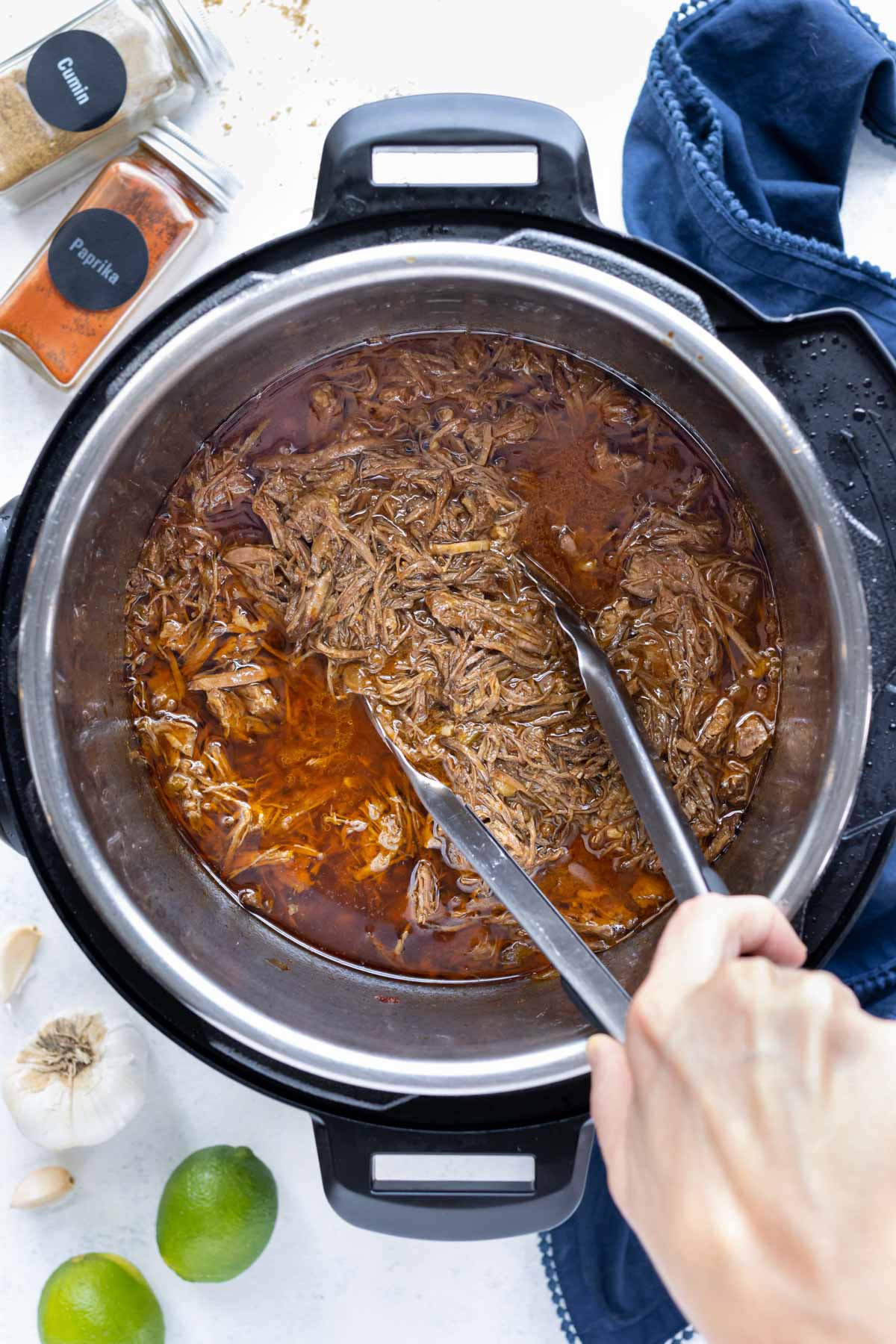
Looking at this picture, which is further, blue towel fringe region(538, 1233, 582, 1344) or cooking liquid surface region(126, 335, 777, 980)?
blue towel fringe region(538, 1233, 582, 1344)

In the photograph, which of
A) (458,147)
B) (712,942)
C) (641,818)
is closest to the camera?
(712,942)

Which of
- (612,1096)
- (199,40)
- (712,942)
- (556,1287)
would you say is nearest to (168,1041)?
(556,1287)

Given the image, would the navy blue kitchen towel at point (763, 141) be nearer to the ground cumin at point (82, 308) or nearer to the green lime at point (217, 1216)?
the ground cumin at point (82, 308)

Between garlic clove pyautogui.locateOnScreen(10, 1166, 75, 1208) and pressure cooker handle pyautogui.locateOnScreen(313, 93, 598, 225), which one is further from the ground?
pressure cooker handle pyautogui.locateOnScreen(313, 93, 598, 225)

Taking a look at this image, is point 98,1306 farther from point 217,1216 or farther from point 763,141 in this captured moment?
point 763,141

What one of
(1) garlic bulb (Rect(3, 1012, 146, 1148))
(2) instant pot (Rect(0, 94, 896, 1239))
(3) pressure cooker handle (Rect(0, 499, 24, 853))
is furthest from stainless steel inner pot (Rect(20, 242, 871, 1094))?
(1) garlic bulb (Rect(3, 1012, 146, 1148))

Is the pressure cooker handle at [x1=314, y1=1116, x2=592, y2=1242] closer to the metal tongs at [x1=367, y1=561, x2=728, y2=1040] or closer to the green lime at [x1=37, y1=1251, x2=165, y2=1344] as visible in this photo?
the metal tongs at [x1=367, y1=561, x2=728, y2=1040]

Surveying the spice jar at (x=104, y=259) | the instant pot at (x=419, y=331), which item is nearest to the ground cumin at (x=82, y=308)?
the spice jar at (x=104, y=259)
